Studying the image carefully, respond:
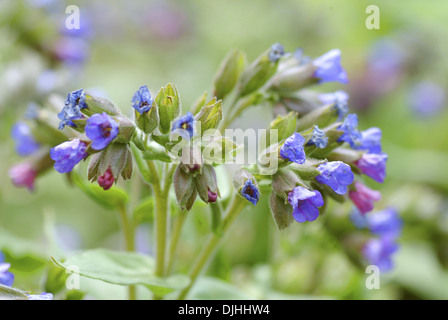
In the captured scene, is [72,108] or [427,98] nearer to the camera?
[72,108]

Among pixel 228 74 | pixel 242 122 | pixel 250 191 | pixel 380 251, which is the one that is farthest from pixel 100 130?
pixel 242 122

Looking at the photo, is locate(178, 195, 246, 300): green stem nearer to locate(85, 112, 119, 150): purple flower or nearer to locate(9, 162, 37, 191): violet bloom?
locate(85, 112, 119, 150): purple flower

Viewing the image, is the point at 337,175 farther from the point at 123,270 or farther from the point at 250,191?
the point at 123,270

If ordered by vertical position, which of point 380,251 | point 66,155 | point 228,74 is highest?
point 228,74

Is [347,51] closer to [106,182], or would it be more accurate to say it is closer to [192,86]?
[192,86]

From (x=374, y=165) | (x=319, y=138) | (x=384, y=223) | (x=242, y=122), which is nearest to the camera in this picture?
(x=319, y=138)

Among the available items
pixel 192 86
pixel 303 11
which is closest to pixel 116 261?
pixel 192 86

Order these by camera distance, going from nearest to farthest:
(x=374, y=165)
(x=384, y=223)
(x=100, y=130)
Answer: (x=100, y=130) < (x=374, y=165) < (x=384, y=223)
